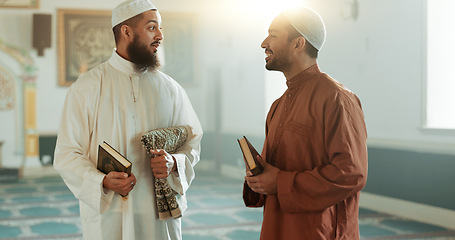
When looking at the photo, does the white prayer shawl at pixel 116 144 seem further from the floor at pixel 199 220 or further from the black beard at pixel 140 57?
the floor at pixel 199 220

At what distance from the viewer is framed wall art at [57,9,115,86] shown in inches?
434

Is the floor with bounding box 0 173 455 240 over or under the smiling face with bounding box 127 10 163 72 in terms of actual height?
under

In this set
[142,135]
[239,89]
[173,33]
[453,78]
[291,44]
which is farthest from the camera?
[173,33]

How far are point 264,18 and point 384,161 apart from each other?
398 centimetres

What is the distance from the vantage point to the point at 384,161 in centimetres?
673

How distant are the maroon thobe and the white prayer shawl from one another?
0.62m

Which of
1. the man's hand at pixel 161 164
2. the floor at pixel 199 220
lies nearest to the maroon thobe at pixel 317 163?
the man's hand at pixel 161 164

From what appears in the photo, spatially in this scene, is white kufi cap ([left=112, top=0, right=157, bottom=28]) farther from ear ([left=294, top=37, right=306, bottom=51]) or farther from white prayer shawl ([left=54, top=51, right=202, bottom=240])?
ear ([left=294, top=37, right=306, bottom=51])

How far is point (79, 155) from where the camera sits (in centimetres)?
240

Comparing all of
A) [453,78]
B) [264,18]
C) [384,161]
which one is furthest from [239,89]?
[453,78]

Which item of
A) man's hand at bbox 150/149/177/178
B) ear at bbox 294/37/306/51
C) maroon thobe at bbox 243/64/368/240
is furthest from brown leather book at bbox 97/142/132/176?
ear at bbox 294/37/306/51

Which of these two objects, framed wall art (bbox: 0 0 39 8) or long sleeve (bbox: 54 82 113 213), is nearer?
long sleeve (bbox: 54 82 113 213)

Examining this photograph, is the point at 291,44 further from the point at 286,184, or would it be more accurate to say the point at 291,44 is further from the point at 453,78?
the point at 453,78

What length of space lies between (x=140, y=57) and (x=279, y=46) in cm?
75
